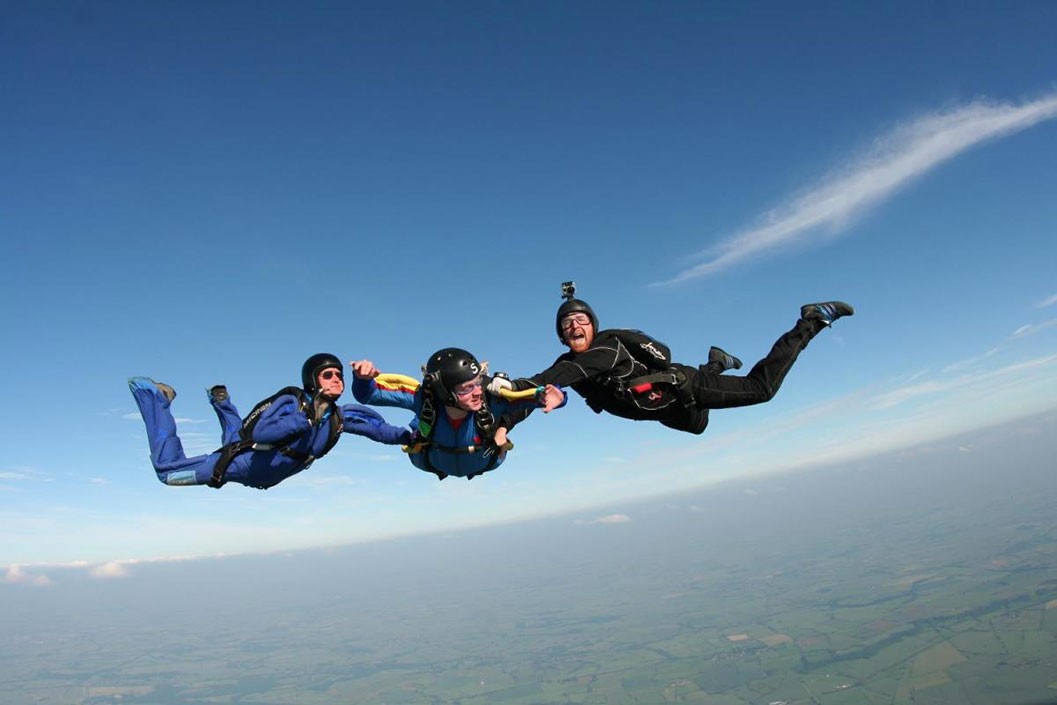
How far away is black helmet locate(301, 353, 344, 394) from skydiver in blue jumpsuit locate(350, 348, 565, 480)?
0.99ft

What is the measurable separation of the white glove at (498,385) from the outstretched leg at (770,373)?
2.15 m

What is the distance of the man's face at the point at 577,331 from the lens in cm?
505

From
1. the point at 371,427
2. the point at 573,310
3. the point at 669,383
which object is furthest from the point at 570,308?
the point at 371,427

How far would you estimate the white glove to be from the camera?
13.5 feet

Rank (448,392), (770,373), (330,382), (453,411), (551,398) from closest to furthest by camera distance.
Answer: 1. (551,398)
2. (448,392)
3. (453,411)
4. (330,382)
5. (770,373)

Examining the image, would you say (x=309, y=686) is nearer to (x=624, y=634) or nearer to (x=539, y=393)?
(x=624, y=634)

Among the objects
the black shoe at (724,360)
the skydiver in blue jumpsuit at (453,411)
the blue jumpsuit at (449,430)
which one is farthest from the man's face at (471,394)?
the black shoe at (724,360)

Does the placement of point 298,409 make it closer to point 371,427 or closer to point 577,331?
point 371,427

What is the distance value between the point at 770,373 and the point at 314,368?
15.0 ft

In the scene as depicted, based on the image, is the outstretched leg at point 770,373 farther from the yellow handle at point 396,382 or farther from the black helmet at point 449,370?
the yellow handle at point 396,382

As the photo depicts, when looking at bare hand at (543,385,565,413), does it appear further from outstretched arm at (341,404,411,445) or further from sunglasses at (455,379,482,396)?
outstretched arm at (341,404,411,445)

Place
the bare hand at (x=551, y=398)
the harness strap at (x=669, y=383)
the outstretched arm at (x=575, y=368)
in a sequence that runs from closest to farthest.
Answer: the bare hand at (x=551, y=398) → the outstretched arm at (x=575, y=368) → the harness strap at (x=669, y=383)

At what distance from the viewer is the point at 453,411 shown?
4910 millimetres

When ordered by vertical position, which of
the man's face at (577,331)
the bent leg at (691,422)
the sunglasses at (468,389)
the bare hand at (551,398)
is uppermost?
the man's face at (577,331)
